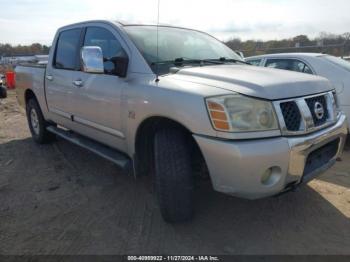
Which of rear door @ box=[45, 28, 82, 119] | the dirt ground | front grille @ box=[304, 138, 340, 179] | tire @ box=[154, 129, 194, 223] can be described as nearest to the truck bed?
rear door @ box=[45, 28, 82, 119]

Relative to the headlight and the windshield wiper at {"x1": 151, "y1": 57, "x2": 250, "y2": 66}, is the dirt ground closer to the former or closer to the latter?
the headlight

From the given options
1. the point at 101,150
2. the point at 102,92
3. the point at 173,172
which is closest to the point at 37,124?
the point at 101,150

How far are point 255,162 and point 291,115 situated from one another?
534 mm

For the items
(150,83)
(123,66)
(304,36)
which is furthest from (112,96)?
(304,36)

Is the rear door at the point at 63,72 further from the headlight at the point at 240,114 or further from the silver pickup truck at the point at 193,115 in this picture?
the headlight at the point at 240,114

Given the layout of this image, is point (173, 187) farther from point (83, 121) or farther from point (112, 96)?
point (83, 121)

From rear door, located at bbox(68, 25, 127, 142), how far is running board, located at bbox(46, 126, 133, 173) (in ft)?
0.70

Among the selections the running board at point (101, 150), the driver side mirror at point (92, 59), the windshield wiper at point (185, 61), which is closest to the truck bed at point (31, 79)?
the running board at point (101, 150)

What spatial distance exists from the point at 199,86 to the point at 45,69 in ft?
11.0

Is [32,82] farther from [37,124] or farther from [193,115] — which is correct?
[193,115]

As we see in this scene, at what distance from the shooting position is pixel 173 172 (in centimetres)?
295

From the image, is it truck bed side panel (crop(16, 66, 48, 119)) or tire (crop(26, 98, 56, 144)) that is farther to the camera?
tire (crop(26, 98, 56, 144))

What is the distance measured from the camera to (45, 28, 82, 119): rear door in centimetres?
462

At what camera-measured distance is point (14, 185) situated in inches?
173
